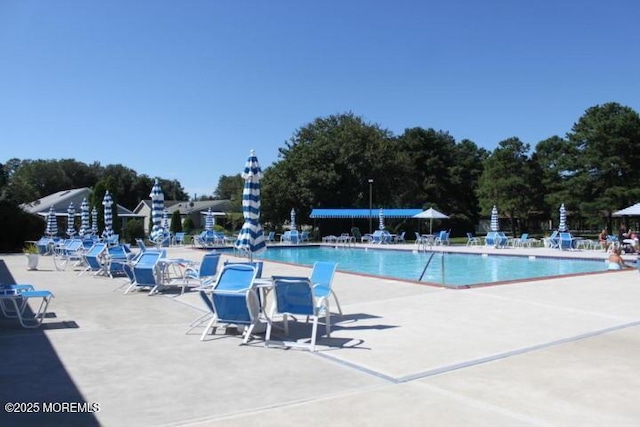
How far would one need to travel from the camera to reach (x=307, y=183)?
122ft

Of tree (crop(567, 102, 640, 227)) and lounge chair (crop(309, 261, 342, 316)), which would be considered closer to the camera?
lounge chair (crop(309, 261, 342, 316))

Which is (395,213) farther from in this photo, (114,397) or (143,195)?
(143,195)

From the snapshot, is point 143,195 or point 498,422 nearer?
point 498,422

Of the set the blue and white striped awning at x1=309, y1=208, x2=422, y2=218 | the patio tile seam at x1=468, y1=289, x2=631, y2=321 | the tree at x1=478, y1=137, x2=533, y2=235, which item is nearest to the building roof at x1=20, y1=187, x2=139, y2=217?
the blue and white striped awning at x1=309, y1=208, x2=422, y2=218

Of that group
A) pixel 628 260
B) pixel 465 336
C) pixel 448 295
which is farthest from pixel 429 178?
pixel 465 336

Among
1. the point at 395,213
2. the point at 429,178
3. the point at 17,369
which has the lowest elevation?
the point at 17,369

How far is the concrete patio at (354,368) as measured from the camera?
12.5 ft

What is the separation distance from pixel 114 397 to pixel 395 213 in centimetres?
3489

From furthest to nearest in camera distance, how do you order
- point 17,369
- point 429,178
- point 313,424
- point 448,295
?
point 429,178, point 448,295, point 17,369, point 313,424

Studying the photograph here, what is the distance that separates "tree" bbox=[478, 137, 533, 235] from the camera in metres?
41.9

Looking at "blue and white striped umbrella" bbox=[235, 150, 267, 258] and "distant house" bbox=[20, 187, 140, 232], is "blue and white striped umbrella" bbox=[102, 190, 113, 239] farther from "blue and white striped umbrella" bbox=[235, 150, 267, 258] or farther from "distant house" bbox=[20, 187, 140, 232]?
"distant house" bbox=[20, 187, 140, 232]

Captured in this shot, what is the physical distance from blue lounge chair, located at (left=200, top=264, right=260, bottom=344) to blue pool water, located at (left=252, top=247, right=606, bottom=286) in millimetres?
7534

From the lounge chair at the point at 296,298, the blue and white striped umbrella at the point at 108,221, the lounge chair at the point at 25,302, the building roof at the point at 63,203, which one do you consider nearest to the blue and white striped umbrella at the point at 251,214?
the lounge chair at the point at 296,298

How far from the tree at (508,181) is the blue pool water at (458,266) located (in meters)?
19.0
